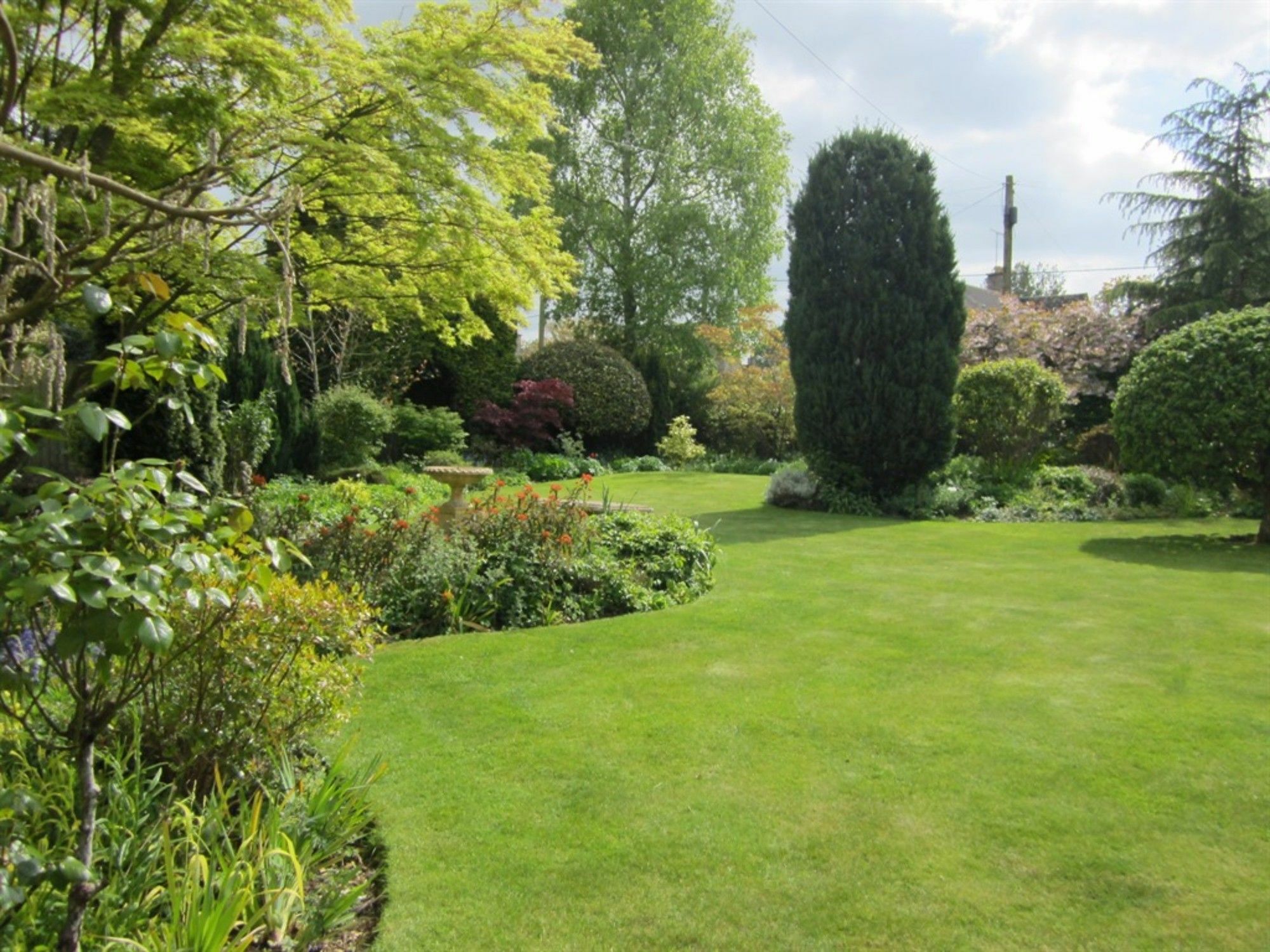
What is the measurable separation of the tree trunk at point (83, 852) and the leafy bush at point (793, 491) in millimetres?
11851

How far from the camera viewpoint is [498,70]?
6645 millimetres

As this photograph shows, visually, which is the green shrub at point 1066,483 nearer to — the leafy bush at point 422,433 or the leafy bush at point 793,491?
the leafy bush at point 793,491

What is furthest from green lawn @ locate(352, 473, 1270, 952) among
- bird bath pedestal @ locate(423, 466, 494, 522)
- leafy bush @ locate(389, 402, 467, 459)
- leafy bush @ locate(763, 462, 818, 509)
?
leafy bush @ locate(389, 402, 467, 459)

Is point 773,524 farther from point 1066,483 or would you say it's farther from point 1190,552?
point 1066,483

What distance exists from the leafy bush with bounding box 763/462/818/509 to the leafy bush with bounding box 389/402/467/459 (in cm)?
591

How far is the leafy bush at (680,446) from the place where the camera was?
20.2 meters

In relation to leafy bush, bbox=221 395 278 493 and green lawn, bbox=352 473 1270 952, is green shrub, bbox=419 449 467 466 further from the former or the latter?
green lawn, bbox=352 473 1270 952

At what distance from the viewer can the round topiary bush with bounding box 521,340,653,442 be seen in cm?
2014

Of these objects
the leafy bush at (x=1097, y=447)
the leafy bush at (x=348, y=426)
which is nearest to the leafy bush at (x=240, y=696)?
the leafy bush at (x=348, y=426)

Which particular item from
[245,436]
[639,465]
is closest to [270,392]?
[245,436]

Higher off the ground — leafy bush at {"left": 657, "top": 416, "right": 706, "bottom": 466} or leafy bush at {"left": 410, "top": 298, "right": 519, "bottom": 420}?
leafy bush at {"left": 410, "top": 298, "right": 519, "bottom": 420}

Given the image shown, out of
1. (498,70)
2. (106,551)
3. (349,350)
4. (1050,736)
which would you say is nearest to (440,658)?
(1050,736)

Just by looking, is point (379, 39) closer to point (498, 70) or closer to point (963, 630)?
point (498, 70)

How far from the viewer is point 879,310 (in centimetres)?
1323
